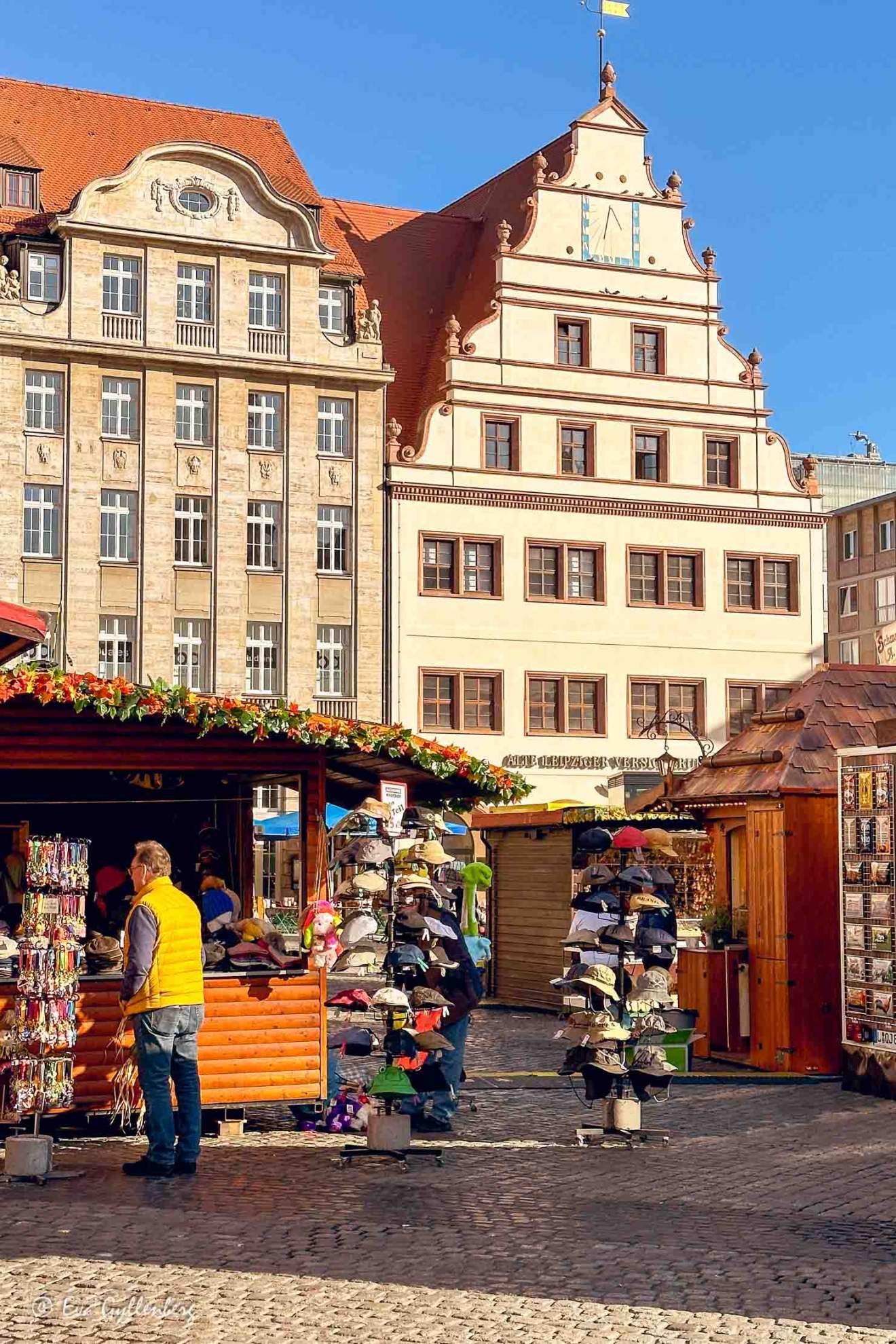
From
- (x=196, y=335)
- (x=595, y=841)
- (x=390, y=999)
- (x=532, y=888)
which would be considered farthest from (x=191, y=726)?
(x=196, y=335)

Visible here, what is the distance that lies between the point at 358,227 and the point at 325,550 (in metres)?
11.8

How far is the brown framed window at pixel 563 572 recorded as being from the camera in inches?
1625

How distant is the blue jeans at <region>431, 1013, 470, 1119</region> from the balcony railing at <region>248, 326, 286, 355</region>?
94.3 ft

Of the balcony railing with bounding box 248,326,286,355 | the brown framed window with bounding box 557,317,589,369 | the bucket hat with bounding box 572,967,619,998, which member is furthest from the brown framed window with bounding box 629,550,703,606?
the bucket hat with bounding box 572,967,619,998

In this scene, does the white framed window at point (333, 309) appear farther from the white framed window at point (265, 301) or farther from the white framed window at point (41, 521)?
the white framed window at point (41, 521)

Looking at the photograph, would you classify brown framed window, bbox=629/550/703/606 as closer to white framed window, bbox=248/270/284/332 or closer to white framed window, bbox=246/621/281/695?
white framed window, bbox=246/621/281/695

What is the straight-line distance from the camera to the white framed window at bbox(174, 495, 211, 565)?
130ft

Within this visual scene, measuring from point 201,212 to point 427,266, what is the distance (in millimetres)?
8463

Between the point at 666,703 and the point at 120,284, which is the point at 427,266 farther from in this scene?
the point at 666,703

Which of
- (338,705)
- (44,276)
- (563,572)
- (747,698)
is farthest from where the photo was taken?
(747,698)

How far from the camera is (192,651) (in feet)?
130

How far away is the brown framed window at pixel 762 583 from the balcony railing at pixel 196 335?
1258 cm

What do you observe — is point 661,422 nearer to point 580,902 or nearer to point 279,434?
point 279,434

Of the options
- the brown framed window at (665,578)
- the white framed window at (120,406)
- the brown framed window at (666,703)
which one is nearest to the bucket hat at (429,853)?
the white framed window at (120,406)
